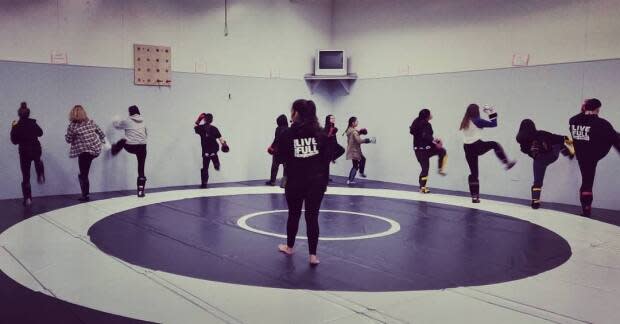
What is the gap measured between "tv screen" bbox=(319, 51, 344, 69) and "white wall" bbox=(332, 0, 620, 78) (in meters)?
0.47

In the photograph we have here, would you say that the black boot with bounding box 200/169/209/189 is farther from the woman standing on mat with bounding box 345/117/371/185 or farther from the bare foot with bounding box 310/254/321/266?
the bare foot with bounding box 310/254/321/266

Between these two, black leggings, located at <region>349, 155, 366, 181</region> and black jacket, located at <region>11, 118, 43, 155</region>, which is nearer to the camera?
black jacket, located at <region>11, 118, 43, 155</region>

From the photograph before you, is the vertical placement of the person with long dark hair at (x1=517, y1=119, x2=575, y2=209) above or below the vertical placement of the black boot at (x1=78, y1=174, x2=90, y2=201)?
above

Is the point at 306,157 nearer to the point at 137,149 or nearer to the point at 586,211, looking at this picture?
the point at 137,149

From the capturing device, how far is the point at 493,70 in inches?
395

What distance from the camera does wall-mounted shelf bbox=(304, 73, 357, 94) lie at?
12.6 meters

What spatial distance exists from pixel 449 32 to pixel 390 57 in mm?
1622

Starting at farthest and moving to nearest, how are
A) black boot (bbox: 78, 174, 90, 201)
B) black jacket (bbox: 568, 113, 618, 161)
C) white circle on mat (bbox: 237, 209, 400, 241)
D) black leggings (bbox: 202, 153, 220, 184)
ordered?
black leggings (bbox: 202, 153, 220, 184) → black boot (bbox: 78, 174, 90, 201) → black jacket (bbox: 568, 113, 618, 161) → white circle on mat (bbox: 237, 209, 400, 241)

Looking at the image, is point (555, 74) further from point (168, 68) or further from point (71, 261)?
point (71, 261)

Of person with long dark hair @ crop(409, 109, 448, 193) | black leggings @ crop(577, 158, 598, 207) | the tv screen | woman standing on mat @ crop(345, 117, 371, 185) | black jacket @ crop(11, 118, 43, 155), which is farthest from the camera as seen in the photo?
the tv screen

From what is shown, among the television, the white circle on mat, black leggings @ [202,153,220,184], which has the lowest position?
the white circle on mat

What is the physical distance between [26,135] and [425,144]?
710 cm

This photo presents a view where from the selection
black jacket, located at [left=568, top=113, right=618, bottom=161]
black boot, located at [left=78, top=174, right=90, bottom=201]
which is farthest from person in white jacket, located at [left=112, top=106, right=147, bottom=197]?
black jacket, located at [left=568, top=113, right=618, bottom=161]

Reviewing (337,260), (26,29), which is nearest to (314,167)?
(337,260)
